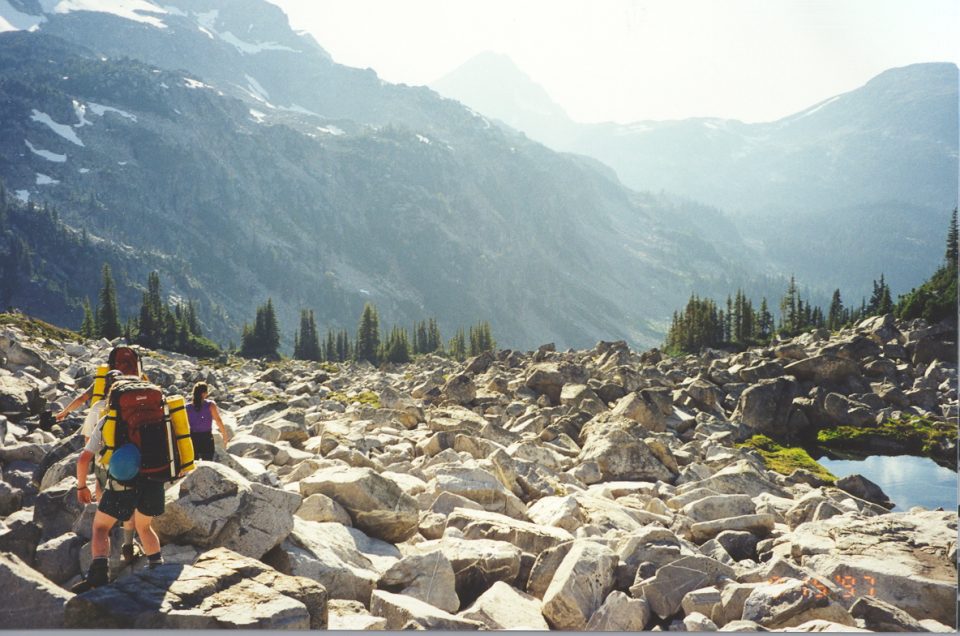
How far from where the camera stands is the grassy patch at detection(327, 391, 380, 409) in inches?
725

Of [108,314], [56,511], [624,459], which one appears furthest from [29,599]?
[108,314]

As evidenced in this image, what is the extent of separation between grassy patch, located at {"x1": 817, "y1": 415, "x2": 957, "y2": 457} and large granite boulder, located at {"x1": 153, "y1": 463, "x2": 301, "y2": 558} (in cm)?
1745

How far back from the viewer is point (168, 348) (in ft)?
97.0

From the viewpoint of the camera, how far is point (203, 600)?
4.09 metres

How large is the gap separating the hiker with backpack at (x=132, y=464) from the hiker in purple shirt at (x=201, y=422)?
1.64 metres

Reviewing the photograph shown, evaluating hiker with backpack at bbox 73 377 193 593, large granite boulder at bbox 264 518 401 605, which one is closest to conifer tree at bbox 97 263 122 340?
large granite boulder at bbox 264 518 401 605

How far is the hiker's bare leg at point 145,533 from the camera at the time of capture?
441 cm

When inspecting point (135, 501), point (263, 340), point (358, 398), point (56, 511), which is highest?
point (135, 501)

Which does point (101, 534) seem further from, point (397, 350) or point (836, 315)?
point (397, 350)

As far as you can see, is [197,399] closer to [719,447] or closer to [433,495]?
[433,495]

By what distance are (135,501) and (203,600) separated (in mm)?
954

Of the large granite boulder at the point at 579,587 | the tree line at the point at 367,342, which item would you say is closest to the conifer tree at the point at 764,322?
the tree line at the point at 367,342

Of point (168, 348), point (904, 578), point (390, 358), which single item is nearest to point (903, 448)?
point (904, 578)

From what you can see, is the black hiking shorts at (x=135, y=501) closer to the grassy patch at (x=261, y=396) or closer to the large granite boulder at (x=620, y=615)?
the large granite boulder at (x=620, y=615)
